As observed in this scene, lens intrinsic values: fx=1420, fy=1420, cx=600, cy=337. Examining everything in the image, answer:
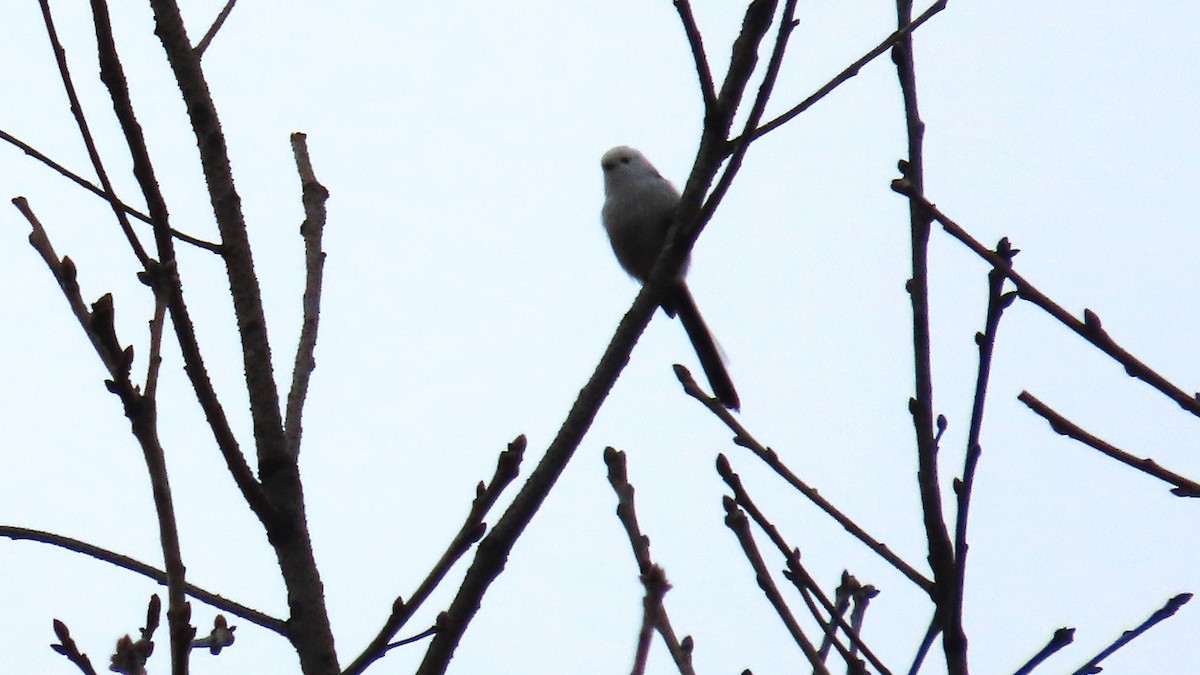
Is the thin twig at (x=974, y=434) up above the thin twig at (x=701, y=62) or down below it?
below

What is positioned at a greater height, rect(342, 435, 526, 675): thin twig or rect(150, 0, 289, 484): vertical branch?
rect(150, 0, 289, 484): vertical branch

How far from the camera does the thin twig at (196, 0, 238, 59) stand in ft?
9.19

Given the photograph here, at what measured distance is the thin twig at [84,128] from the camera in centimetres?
194

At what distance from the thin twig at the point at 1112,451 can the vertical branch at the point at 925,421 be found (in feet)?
0.99

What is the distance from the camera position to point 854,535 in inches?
89.3

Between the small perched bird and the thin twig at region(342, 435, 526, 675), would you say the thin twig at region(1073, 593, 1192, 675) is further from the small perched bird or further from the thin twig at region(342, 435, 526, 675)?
the small perched bird

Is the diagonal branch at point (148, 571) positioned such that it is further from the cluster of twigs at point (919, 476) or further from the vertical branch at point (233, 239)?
the cluster of twigs at point (919, 476)

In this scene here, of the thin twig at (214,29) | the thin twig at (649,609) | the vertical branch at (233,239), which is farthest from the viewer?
the thin twig at (214,29)

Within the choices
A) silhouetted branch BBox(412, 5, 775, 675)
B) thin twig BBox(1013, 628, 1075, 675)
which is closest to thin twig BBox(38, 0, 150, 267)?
silhouetted branch BBox(412, 5, 775, 675)

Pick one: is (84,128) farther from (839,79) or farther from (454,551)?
(839,79)

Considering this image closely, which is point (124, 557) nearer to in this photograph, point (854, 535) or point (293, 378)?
point (293, 378)

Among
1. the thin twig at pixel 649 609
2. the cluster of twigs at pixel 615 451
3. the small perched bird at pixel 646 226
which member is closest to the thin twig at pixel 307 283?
the cluster of twigs at pixel 615 451

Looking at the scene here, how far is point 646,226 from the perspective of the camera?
5.88m

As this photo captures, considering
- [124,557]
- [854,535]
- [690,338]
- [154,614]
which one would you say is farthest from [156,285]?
[690,338]
